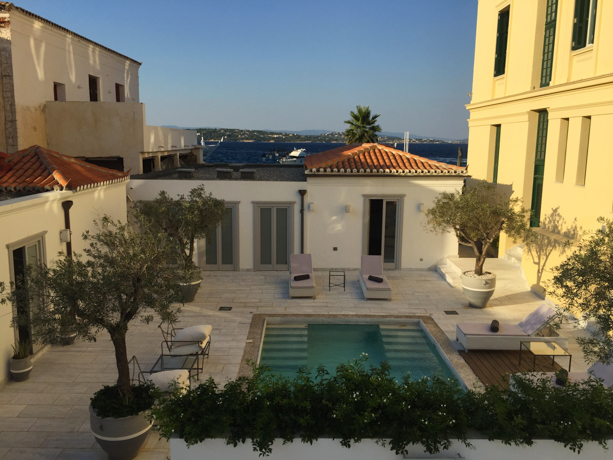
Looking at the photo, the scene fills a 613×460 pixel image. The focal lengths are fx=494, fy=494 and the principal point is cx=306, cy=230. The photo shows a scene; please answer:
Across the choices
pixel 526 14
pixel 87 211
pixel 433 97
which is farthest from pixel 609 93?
pixel 433 97

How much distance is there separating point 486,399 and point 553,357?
5.15 meters

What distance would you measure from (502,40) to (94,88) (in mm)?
19784

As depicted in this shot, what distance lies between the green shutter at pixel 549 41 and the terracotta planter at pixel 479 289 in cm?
687

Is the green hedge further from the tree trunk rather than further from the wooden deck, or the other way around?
the wooden deck

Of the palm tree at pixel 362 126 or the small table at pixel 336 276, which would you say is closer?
the small table at pixel 336 276

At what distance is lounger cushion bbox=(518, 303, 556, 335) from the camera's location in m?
10.8

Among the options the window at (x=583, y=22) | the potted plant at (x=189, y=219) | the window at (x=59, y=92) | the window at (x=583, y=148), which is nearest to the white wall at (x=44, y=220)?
the potted plant at (x=189, y=219)

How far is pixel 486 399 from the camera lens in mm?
6090

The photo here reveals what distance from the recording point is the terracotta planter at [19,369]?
926cm

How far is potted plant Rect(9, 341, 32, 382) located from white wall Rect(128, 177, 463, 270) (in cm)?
862

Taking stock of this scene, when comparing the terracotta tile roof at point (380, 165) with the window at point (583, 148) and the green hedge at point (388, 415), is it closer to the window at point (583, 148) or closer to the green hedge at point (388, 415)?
the window at point (583, 148)

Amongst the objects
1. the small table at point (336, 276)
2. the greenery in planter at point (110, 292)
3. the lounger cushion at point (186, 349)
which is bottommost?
the small table at point (336, 276)

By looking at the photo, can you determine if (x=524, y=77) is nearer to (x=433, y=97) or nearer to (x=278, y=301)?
(x=278, y=301)

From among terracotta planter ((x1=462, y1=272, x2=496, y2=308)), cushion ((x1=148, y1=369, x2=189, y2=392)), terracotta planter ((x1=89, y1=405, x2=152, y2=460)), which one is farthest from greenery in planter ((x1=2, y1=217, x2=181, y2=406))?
terracotta planter ((x1=462, y1=272, x2=496, y2=308))
